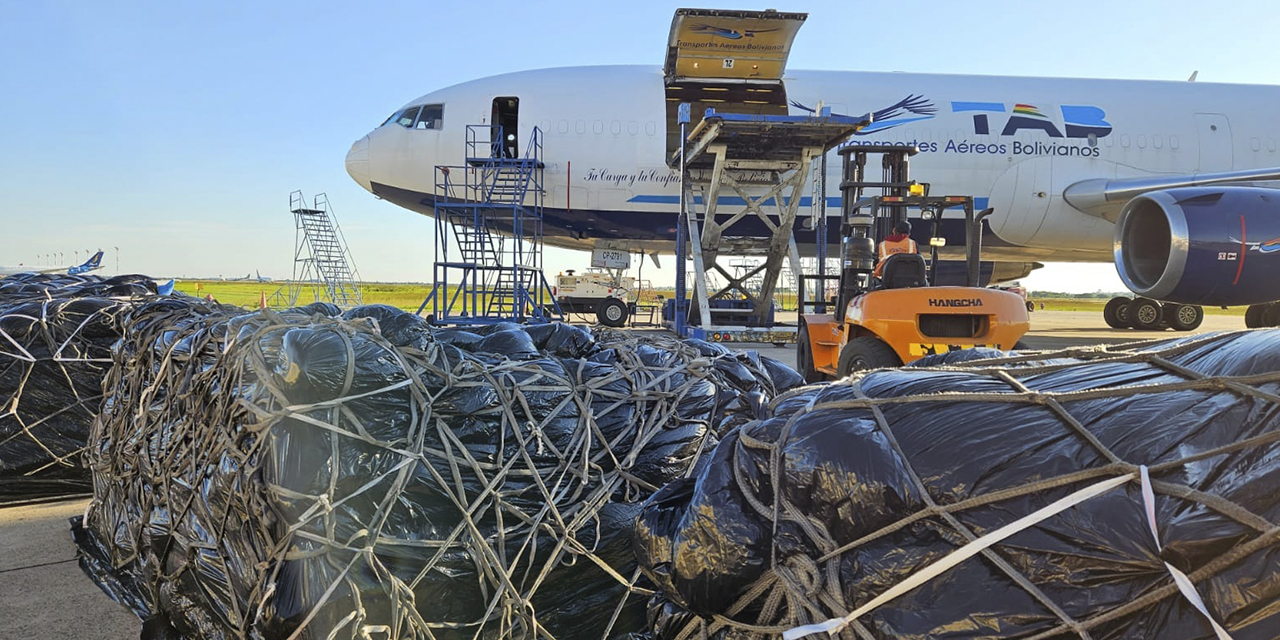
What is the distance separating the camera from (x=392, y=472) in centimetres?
191

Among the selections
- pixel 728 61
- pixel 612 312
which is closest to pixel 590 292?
pixel 612 312

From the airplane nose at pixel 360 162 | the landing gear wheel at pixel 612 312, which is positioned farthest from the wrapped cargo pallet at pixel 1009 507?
the landing gear wheel at pixel 612 312

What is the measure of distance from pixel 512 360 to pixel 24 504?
352 cm

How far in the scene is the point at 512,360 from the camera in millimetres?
2566

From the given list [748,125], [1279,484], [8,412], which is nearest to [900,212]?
[748,125]

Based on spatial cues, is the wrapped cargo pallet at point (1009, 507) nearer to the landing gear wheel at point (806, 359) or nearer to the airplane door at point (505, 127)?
the landing gear wheel at point (806, 359)

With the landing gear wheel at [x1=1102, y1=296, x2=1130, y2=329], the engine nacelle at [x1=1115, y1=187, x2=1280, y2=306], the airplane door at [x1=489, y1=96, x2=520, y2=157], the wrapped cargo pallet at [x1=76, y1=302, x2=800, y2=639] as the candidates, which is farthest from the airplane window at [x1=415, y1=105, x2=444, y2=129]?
the landing gear wheel at [x1=1102, y1=296, x2=1130, y2=329]

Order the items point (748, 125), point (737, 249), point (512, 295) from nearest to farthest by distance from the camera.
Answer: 1. point (748, 125)
2. point (737, 249)
3. point (512, 295)

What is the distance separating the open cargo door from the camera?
11.9m

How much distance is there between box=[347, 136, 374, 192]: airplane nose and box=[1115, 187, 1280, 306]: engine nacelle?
1453 cm

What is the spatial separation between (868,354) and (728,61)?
8.77 metres

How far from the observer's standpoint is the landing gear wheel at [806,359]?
7547 mm

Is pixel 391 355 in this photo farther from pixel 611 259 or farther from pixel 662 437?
pixel 611 259

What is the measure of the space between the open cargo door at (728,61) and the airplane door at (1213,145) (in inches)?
345
